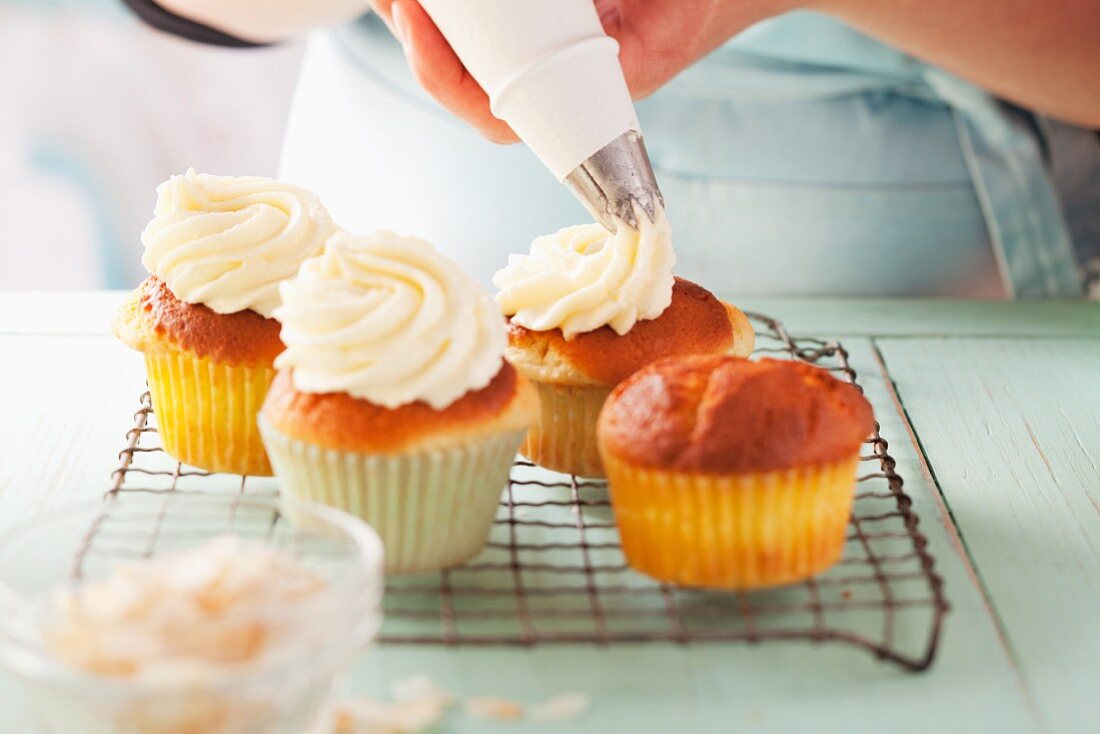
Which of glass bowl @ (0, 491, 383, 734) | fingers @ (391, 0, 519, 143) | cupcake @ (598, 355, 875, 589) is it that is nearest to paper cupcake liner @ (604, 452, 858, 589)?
cupcake @ (598, 355, 875, 589)

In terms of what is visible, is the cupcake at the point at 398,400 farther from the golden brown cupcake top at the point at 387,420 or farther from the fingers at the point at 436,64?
the fingers at the point at 436,64

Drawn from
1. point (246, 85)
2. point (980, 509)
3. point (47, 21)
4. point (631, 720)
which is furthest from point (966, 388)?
point (47, 21)

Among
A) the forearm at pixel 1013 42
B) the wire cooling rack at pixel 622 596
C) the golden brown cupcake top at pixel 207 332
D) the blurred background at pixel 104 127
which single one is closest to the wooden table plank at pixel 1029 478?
the wire cooling rack at pixel 622 596

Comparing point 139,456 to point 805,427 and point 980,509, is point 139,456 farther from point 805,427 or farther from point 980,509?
point 980,509

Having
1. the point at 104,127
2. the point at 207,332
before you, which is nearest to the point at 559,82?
the point at 207,332

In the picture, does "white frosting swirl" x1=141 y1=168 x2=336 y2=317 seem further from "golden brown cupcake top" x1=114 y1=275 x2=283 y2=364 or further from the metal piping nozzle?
the metal piping nozzle
